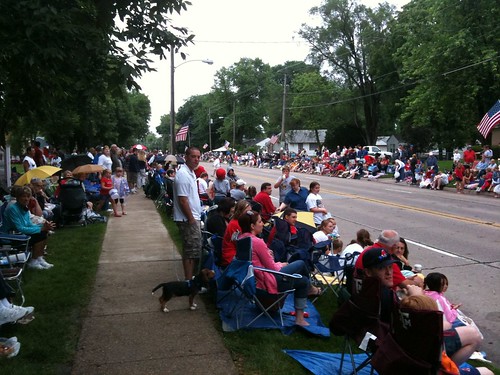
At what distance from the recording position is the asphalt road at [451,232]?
21.8 feet

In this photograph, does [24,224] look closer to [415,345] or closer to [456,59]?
[415,345]

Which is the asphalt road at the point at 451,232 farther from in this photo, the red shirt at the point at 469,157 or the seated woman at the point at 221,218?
the red shirt at the point at 469,157

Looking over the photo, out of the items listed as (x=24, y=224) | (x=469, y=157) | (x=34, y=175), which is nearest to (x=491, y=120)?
(x=469, y=157)

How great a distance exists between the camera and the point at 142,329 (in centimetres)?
539

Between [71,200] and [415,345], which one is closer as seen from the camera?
[415,345]

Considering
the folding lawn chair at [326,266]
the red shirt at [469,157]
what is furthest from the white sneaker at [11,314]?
the red shirt at [469,157]

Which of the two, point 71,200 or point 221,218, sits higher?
point 221,218

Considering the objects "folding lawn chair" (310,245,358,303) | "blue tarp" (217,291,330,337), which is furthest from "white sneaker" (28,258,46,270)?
"folding lawn chair" (310,245,358,303)

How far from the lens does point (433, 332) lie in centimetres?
321

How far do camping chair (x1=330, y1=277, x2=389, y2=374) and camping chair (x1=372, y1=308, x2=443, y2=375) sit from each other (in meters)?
0.45

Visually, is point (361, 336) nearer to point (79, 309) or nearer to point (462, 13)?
point (79, 309)

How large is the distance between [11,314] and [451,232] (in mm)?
9788

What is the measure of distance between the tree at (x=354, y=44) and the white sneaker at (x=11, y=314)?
5145 cm

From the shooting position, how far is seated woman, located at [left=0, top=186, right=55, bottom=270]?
7.47 metres
